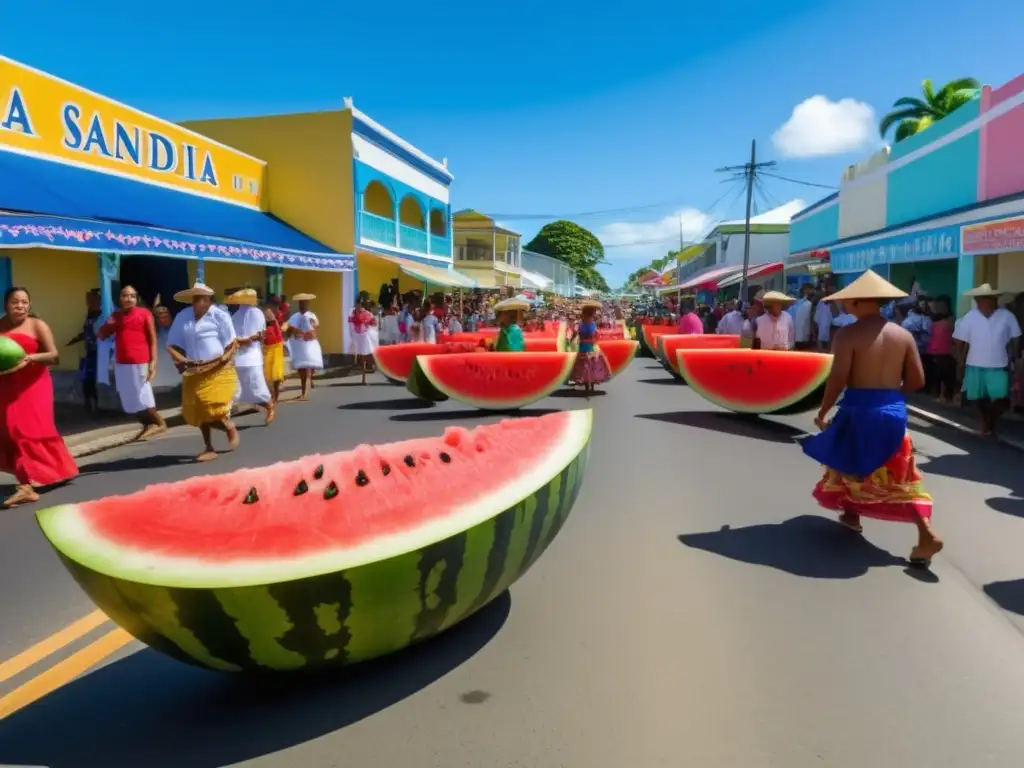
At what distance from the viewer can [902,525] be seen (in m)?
5.39

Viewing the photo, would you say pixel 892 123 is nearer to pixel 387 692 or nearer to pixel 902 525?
pixel 902 525

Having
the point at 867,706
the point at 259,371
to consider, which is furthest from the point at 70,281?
the point at 867,706

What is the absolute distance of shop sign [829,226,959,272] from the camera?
14430 millimetres

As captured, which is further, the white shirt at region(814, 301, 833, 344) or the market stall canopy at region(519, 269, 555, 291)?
the market stall canopy at region(519, 269, 555, 291)

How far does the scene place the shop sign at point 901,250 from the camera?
14.4 metres

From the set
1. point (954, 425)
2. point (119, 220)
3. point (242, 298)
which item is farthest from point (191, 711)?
point (119, 220)

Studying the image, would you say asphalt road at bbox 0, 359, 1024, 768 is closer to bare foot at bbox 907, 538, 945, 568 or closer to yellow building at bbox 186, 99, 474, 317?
bare foot at bbox 907, 538, 945, 568

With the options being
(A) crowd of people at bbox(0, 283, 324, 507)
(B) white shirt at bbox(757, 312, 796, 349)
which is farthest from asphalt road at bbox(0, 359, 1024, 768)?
(B) white shirt at bbox(757, 312, 796, 349)

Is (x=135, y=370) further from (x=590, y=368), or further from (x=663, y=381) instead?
(x=663, y=381)

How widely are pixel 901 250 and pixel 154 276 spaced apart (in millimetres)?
16258

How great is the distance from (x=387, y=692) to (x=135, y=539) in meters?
1.11

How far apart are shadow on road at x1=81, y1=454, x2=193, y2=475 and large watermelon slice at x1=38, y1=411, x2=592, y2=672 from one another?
204 inches

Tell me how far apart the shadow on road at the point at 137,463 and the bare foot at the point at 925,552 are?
652 cm

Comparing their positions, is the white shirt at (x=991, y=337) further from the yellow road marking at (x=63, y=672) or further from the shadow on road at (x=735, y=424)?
the yellow road marking at (x=63, y=672)
